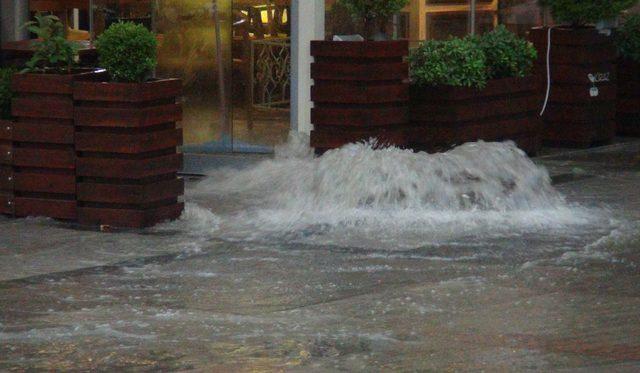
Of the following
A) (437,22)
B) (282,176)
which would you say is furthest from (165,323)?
Answer: (437,22)

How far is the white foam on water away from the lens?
420 inches

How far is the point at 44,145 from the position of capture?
36.8ft

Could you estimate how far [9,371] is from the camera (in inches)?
262

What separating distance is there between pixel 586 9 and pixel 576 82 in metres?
0.86

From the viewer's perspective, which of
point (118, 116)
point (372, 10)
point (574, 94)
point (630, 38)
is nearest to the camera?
point (118, 116)

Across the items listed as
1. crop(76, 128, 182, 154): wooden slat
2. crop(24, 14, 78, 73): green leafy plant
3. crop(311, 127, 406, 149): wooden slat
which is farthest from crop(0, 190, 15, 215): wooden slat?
crop(311, 127, 406, 149): wooden slat

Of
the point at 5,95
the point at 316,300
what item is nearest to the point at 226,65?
the point at 5,95

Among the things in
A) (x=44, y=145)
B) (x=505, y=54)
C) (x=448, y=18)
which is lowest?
(x=44, y=145)

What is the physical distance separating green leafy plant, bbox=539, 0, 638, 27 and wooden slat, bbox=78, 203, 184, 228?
21.5ft

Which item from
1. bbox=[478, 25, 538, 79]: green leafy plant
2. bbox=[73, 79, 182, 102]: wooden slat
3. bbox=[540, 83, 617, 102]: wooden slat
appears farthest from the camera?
bbox=[540, 83, 617, 102]: wooden slat

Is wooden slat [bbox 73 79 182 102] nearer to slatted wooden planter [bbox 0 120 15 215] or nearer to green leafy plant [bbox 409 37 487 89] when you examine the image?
slatted wooden planter [bbox 0 120 15 215]

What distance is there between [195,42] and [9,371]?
8.54 m

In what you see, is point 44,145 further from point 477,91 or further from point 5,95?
point 477,91

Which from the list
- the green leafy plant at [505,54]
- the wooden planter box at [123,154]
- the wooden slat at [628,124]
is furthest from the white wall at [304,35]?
the wooden slat at [628,124]
